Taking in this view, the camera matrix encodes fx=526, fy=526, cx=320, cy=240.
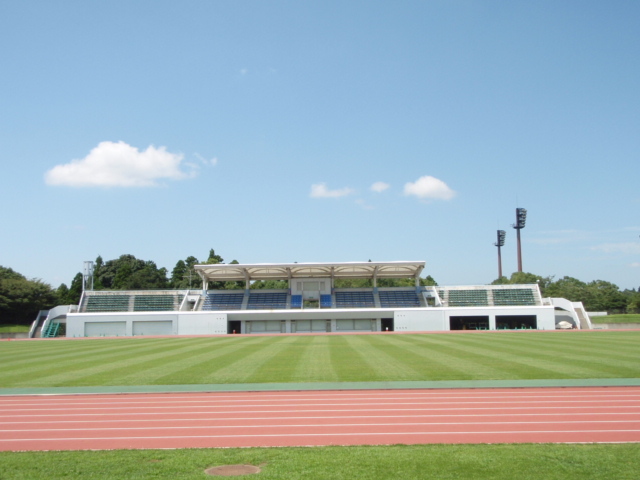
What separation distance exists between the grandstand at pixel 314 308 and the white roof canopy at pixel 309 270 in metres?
0.11

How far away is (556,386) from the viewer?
13656mm

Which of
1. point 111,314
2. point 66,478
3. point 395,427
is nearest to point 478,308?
point 111,314

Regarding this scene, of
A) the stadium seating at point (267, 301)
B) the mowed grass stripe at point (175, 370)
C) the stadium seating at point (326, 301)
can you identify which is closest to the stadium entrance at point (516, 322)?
the stadium seating at point (326, 301)

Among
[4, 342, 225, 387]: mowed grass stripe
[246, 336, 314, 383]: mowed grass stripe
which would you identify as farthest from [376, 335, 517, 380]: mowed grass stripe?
[4, 342, 225, 387]: mowed grass stripe

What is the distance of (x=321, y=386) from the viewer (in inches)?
571

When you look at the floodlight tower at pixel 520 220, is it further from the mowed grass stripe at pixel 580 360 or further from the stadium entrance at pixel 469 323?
the mowed grass stripe at pixel 580 360

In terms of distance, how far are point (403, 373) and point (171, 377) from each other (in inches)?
291

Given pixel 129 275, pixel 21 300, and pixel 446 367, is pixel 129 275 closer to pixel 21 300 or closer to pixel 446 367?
pixel 21 300

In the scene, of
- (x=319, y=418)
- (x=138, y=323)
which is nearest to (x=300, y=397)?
(x=319, y=418)

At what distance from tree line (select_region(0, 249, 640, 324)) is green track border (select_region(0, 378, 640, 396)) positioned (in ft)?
171

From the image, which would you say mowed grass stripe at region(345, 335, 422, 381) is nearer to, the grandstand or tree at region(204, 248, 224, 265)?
the grandstand

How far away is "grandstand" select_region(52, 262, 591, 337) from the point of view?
165 ft

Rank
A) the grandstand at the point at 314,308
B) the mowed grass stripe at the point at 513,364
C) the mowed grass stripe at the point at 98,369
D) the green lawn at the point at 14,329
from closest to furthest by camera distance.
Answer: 1. the mowed grass stripe at the point at 513,364
2. the mowed grass stripe at the point at 98,369
3. the grandstand at the point at 314,308
4. the green lawn at the point at 14,329

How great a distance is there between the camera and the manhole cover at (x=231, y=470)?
6.88 meters
